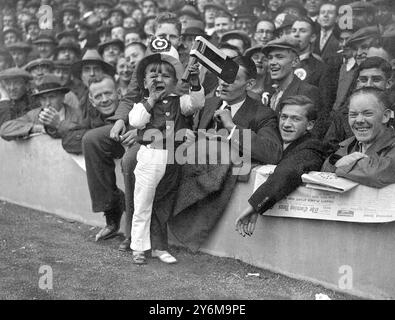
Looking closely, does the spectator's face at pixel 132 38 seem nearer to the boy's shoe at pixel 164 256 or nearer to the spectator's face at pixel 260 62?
the spectator's face at pixel 260 62

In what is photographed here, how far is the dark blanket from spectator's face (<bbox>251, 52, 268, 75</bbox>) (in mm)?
1922

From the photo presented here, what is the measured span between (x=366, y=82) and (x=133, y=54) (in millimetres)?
3283

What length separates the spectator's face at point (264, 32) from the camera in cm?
779

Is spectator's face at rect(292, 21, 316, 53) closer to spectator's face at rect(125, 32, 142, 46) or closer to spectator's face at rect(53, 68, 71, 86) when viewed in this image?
spectator's face at rect(125, 32, 142, 46)

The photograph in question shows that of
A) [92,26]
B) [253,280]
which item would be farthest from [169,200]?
[92,26]

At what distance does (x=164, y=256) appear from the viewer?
5348 mm

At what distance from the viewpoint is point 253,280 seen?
4.93 meters

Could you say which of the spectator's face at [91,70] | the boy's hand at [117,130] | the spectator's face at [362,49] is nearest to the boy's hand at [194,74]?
the boy's hand at [117,130]

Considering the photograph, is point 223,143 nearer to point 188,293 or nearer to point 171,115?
point 171,115

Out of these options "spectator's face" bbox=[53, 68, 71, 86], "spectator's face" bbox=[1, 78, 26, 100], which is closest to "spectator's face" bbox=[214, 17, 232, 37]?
"spectator's face" bbox=[53, 68, 71, 86]

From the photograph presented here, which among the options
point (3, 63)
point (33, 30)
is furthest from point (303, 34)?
point (33, 30)

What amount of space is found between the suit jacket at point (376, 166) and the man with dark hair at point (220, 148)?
0.70 meters

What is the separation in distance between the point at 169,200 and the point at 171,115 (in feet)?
2.34

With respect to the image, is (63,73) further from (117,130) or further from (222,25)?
(117,130)
